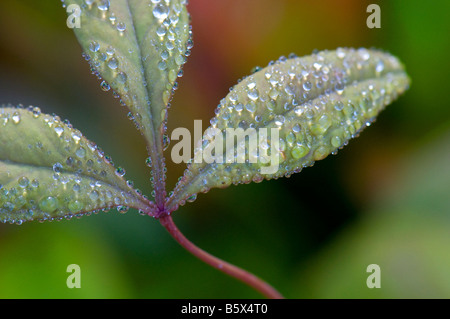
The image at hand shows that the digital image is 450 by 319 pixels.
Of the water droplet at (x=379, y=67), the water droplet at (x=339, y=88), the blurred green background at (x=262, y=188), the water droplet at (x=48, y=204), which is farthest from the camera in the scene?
the blurred green background at (x=262, y=188)

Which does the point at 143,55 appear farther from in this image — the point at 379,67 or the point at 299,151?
the point at 379,67

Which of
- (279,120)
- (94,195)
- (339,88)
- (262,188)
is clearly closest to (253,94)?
(279,120)

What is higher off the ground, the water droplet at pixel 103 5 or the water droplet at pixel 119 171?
the water droplet at pixel 103 5

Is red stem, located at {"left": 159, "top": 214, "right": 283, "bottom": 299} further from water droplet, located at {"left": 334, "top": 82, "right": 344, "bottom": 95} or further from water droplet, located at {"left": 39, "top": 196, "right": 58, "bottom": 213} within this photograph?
water droplet, located at {"left": 334, "top": 82, "right": 344, "bottom": 95}

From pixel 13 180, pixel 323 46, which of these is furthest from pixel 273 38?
pixel 13 180

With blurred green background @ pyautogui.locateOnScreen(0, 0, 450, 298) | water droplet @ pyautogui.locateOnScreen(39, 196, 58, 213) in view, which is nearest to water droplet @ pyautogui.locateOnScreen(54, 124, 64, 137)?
water droplet @ pyautogui.locateOnScreen(39, 196, 58, 213)

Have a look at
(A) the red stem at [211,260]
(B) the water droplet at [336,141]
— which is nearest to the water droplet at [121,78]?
(A) the red stem at [211,260]

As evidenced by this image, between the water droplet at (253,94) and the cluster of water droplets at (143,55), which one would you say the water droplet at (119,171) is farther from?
the water droplet at (253,94)
